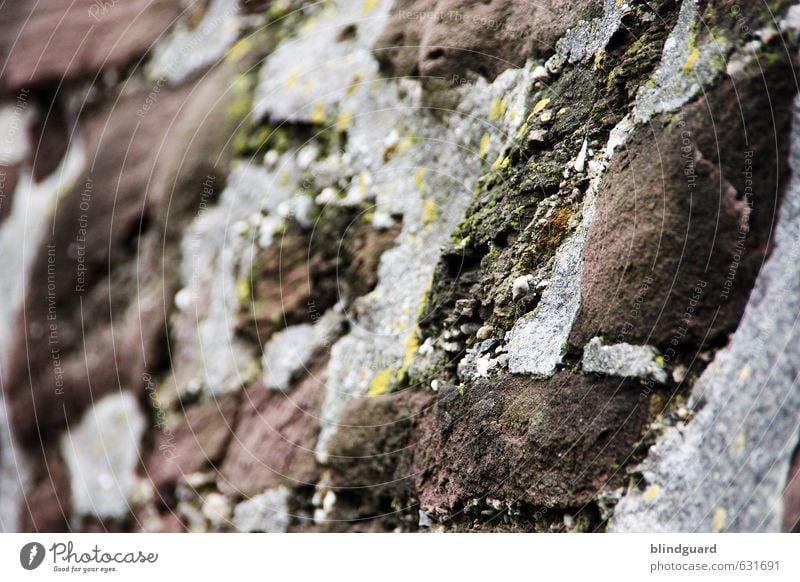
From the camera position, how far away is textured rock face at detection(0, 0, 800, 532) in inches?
43.6

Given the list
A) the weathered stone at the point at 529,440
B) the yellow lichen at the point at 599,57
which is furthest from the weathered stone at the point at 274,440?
the yellow lichen at the point at 599,57

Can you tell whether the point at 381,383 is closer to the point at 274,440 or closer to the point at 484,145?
the point at 274,440

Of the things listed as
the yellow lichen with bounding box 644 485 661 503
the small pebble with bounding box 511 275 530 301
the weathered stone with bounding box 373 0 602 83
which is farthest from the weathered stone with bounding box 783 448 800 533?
the weathered stone with bounding box 373 0 602 83

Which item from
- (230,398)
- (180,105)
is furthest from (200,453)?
(180,105)

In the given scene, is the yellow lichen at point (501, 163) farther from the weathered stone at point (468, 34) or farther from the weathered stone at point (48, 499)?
the weathered stone at point (48, 499)

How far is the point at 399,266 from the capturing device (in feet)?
4.90

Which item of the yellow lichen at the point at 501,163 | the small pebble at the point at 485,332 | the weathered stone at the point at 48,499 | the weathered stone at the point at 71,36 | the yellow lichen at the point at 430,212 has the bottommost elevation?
the weathered stone at the point at 48,499

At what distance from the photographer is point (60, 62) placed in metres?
1.93

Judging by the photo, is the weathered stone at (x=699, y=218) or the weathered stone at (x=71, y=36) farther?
the weathered stone at (x=71, y=36)

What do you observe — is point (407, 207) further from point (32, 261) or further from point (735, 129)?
point (32, 261)

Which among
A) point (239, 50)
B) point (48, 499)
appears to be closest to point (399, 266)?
point (239, 50)

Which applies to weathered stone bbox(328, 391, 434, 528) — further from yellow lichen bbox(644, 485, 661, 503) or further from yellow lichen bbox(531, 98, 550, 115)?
yellow lichen bbox(531, 98, 550, 115)

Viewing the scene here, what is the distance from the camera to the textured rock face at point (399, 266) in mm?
1106
